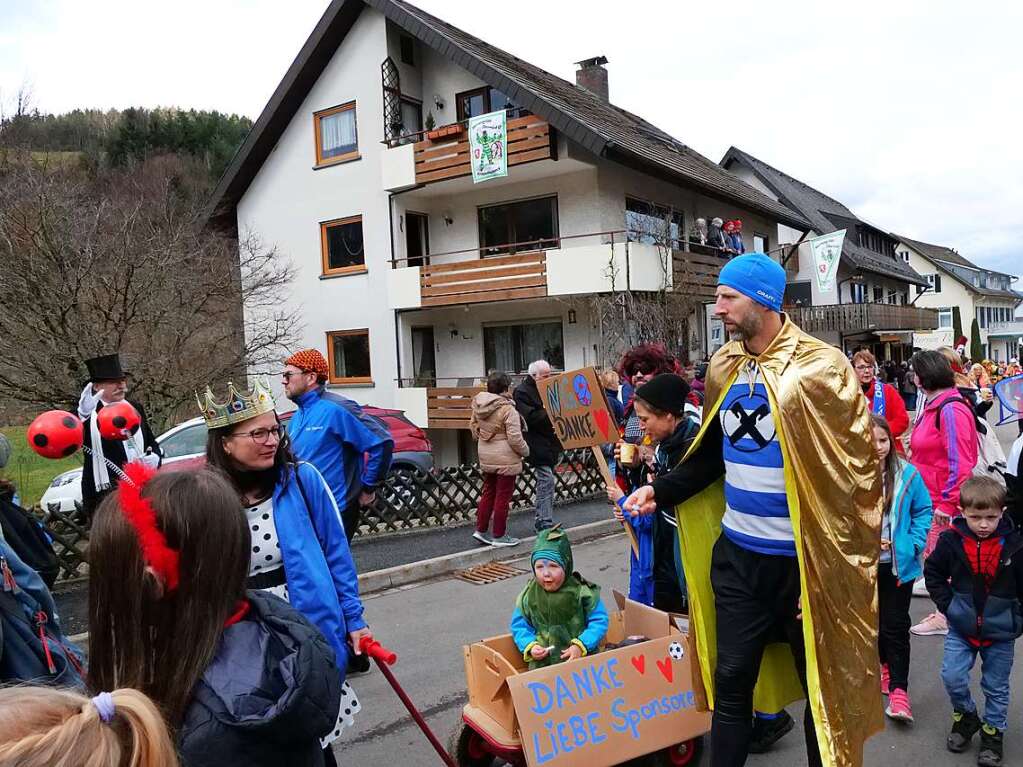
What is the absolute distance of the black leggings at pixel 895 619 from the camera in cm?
409

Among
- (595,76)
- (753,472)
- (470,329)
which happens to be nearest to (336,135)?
(470,329)

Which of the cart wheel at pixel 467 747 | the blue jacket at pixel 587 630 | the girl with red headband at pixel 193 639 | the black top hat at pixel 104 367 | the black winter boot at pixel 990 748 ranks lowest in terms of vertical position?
the black winter boot at pixel 990 748

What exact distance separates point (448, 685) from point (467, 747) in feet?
4.32

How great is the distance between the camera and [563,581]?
3.87 meters

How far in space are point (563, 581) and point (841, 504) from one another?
1.46 metres

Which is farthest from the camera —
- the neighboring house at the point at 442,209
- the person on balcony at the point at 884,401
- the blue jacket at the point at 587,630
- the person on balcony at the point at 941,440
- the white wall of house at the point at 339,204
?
the white wall of house at the point at 339,204

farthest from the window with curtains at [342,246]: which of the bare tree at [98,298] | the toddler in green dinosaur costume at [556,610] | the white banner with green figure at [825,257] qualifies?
the toddler in green dinosaur costume at [556,610]

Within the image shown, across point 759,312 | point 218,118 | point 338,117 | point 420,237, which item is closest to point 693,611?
point 759,312

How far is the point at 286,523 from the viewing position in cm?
279

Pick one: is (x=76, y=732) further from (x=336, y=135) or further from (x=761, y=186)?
(x=761, y=186)

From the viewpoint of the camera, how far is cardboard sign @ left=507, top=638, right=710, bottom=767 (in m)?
3.26

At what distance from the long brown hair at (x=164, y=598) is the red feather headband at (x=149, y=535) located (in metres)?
0.01

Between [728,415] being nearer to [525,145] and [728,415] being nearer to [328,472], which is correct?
[328,472]

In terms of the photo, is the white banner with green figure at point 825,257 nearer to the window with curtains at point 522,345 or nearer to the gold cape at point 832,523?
the window with curtains at point 522,345
